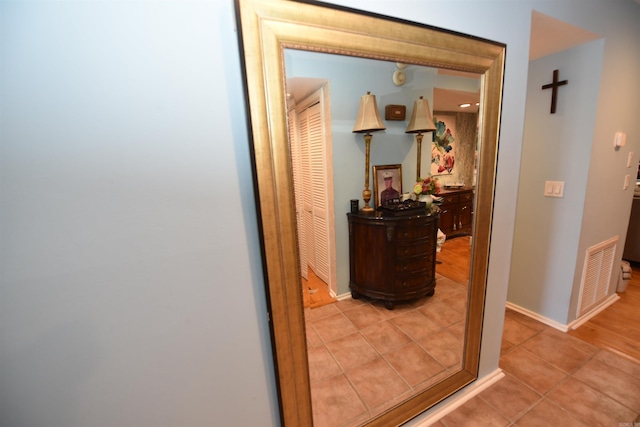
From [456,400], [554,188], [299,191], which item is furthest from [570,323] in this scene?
[299,191]

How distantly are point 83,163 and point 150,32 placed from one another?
1.20 ft

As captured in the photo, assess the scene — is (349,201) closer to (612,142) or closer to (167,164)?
(167,164)

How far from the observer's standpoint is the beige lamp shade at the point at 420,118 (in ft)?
3.70

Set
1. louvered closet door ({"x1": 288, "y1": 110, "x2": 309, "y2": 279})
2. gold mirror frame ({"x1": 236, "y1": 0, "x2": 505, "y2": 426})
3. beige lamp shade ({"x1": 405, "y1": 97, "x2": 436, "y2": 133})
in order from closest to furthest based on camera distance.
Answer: gold mirror frame ({"x1": 236, "y1": 0, "x2": 505, "y2": 426})
louvered closet door ({"x1": 288, "y1": 110, "x2": 309, "y2": 279})
beige lamp shade ({"x1": 405, "y1": 97, "x2": 436, "y2": 133})

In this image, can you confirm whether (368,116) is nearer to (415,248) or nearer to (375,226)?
(375,226)

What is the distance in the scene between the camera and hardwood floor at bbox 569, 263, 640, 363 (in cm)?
172

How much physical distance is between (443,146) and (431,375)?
126cm

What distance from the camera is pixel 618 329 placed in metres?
1.90

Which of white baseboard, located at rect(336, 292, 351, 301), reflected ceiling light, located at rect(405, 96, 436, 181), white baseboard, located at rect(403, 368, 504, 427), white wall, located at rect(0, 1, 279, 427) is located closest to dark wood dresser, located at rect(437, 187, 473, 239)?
reflected ceiling light, located at rect(405, 96, 436, 181)

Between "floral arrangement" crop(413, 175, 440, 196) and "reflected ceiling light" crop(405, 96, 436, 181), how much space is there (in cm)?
15

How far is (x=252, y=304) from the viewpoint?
0.81 metres

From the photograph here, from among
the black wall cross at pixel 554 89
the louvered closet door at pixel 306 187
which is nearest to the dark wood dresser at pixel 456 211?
the louvered closet door at pixel 306 187

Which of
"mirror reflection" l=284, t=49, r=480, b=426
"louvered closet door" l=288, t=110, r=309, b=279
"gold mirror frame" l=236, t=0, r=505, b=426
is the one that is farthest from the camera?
"mirror reflection" l=284, t=49, r=480, b=426

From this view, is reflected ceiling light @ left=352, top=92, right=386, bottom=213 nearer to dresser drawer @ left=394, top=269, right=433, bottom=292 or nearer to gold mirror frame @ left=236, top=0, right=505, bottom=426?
gold mirror frame @ left=236, top=0, right=505, bottom=426
